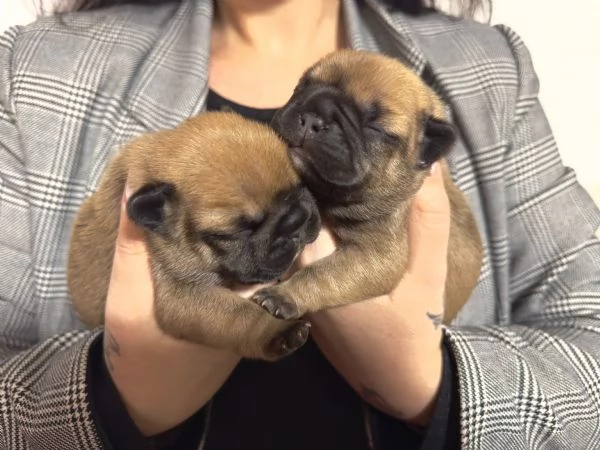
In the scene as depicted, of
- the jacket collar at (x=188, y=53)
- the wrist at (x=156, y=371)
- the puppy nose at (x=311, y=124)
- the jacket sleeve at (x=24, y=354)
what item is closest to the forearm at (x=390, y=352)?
the wrist at (x=156, y=371)

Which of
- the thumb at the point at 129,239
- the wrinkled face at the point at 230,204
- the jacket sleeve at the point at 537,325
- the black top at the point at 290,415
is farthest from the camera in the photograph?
the black top at the point at 290,415

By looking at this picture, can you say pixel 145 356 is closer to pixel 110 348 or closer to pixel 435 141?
pixel 110 348

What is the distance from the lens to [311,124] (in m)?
1.07

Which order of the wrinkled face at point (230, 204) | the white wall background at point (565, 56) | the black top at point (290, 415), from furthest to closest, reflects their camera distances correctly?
the white wall background at point (565, 56), the black top at point (290, 415), the wrinkled face at point (230, 204)

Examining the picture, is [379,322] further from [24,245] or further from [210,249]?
[24,245]

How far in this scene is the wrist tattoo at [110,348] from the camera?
118cm

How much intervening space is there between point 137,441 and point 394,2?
130 cm

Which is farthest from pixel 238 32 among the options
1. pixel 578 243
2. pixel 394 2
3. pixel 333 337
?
pixel 578 243

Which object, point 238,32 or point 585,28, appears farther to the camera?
point 585,28

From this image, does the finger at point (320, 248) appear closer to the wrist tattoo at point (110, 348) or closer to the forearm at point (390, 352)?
the forearm at point (390, 352)

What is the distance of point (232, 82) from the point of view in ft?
5.42

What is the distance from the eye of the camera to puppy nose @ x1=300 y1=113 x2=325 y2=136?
1071mm

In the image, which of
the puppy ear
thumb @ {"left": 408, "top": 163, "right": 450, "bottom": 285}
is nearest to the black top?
thumb @ {"left": 408, "top": 163, "right": 450, "bottom": 285}

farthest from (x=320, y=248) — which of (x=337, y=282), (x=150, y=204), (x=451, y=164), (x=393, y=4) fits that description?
(x=393, y=4)
